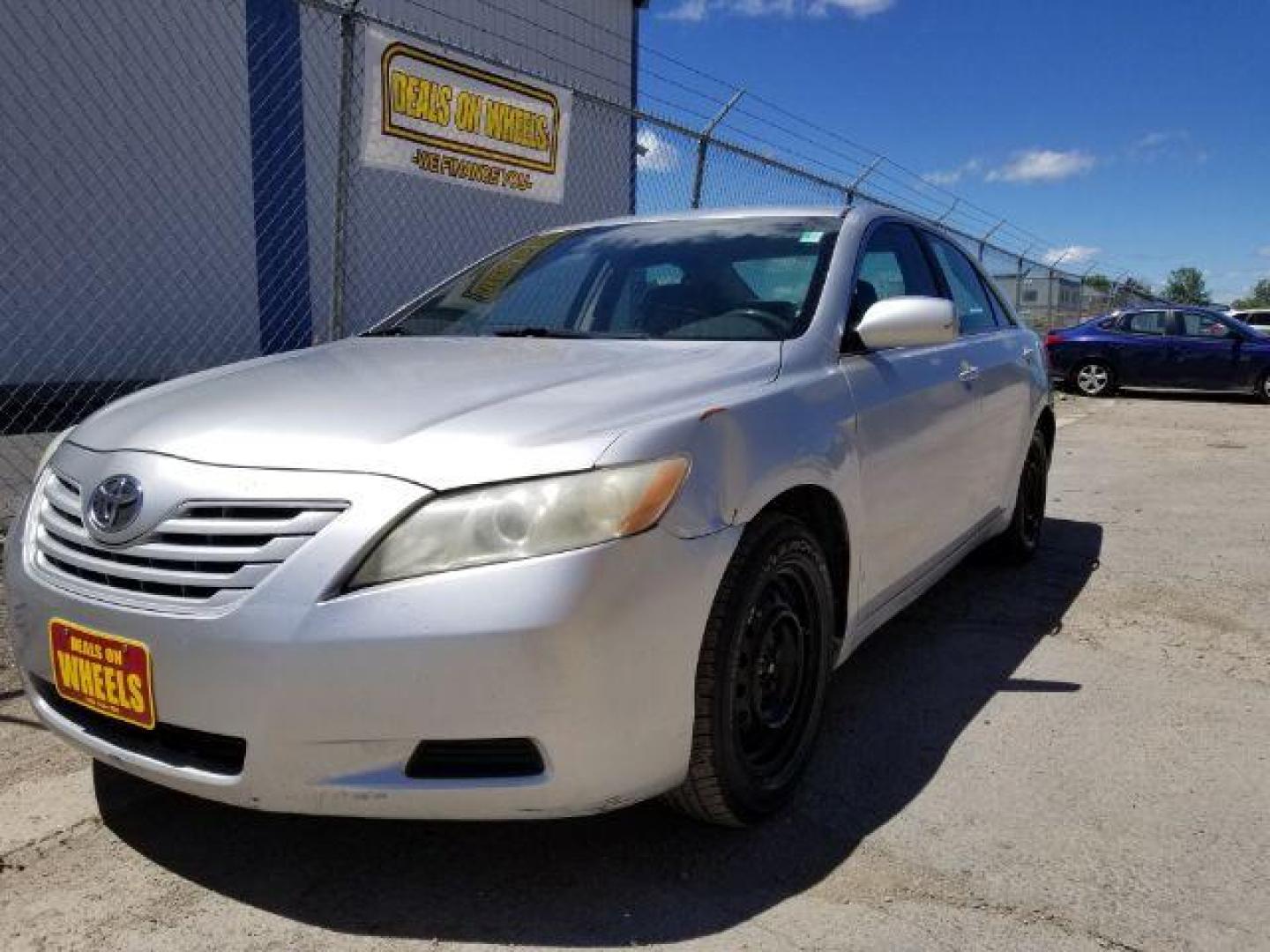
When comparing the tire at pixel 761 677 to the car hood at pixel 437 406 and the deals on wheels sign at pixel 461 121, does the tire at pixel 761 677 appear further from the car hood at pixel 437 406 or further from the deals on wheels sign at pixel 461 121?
the deals on wheels sign at pixel 461 121

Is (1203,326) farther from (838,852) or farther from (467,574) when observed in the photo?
(467,574)

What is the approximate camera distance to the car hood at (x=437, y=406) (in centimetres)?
194

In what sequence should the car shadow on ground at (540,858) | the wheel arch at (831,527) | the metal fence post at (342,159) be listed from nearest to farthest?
1. the car shadow on ground at (540,858)
2. the wheel arch at (831,527)
3. the metal fence post at (342,159)

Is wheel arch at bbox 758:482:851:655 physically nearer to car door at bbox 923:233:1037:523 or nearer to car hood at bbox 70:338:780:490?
car hood at bbox 70:338:780:490

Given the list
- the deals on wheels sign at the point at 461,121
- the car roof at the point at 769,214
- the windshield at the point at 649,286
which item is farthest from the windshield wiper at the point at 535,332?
the deals on wheels sign at the point at 461,121

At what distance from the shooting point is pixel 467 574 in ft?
5.96

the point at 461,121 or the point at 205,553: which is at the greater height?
the point at 461,121

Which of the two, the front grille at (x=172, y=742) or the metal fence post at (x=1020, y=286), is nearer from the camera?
the front grille at (x=172, y=742)

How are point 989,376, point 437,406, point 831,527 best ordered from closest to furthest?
1. point 437,406
2. point 831,527
3. point 989,376

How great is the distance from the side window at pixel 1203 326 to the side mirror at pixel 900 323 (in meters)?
14.0

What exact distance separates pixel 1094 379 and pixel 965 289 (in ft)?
41.1

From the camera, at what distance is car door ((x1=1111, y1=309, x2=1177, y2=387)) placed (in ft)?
49.2

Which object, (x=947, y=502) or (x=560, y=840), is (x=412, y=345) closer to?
Answer: (x=560, y=840)

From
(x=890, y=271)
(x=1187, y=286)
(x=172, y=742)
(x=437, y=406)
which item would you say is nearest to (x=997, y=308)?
(x=890, y=271)
